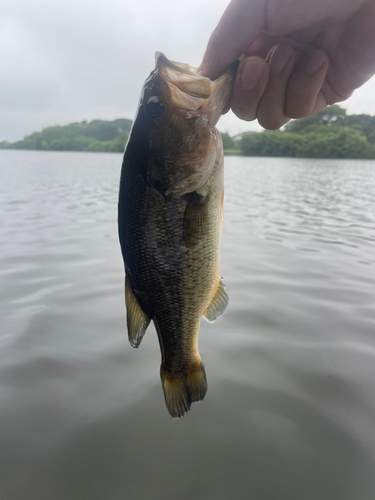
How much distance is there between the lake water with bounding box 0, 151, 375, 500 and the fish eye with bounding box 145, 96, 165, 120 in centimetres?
192

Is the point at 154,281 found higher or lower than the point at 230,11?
lower

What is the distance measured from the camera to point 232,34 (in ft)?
6.72

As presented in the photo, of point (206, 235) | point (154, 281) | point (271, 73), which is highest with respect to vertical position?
point (271, 73)

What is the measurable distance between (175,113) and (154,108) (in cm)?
11

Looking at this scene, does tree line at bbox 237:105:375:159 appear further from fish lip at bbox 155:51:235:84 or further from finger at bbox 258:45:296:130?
fish lip at bbox 155:51:235:84

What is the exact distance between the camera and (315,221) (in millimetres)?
9062

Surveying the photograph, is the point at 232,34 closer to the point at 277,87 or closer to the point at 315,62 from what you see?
the point at 277,87

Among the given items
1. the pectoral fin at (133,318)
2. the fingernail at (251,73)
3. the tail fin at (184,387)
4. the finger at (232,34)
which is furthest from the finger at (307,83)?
the tail fin at (184,387)

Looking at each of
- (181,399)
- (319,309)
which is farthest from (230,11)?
(319,309)

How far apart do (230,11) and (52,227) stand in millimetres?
6865

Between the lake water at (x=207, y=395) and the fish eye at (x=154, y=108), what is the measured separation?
6.31 feet

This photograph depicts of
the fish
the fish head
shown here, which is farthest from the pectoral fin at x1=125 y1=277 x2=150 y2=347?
the fish head

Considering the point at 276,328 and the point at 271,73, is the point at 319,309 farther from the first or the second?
the point at 271,73

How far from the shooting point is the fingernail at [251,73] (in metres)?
2.19
